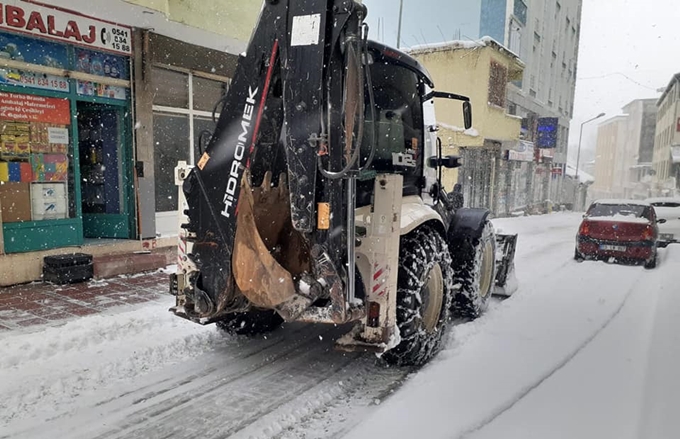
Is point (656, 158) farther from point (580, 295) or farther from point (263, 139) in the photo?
point (263, 139)

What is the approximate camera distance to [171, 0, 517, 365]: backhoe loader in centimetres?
347

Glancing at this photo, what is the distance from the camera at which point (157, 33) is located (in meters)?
8.77

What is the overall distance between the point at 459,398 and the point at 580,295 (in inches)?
176

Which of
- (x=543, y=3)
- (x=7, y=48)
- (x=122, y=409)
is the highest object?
(x=543, y=3)

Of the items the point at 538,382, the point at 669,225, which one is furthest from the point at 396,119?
the point at 669,225

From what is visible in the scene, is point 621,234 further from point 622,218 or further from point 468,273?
point 468,273

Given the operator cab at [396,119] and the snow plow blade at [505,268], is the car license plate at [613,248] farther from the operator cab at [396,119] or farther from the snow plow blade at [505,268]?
the operator cab at [396,119]

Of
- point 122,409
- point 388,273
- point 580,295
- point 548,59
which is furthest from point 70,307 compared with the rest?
point 548,59

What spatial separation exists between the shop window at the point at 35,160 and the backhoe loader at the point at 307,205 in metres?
4.31

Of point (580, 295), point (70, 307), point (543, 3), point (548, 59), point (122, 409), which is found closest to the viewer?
point (122, 409)

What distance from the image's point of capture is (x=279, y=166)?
3.87m

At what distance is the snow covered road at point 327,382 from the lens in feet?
10.9

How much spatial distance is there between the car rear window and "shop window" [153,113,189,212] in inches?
353

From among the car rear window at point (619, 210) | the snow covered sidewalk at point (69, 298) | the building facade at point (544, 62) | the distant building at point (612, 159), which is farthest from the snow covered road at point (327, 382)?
the distant building at point (612, 159)
